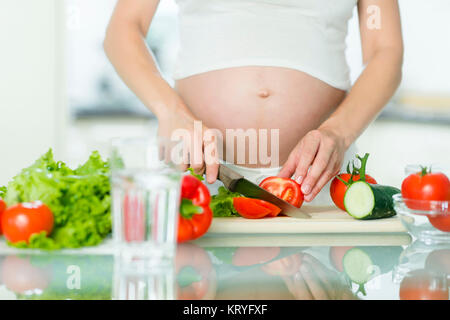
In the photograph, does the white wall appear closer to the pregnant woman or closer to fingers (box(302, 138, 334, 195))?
the pregnant woman

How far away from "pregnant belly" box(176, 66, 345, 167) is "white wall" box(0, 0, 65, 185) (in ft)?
7.06

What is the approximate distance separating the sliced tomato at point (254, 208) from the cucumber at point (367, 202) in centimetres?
16

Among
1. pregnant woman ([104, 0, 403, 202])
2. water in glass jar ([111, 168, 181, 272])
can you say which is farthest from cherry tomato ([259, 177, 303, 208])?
water in glass jar ([111, 168, 181, 272])

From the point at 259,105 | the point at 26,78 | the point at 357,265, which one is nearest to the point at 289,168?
the point at 259,105

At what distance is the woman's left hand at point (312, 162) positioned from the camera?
1.37m

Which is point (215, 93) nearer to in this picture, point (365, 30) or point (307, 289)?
point (365, 30)

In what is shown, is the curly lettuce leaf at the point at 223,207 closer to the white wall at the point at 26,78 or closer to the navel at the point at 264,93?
the navel at the point at 264,93

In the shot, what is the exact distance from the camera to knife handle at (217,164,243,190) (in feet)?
4.10

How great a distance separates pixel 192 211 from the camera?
3.08 ft

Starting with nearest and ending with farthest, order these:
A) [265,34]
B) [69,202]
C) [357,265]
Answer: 1. [357,265]
2. [69,202]
3. [265,34]

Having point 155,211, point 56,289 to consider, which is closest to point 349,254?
point 155,211

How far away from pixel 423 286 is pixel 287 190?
0.58 metres

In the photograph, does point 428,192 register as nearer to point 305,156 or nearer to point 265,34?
point 305,156

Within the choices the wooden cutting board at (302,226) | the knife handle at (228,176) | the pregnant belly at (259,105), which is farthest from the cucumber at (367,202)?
the pregnant belly at (259,105)
